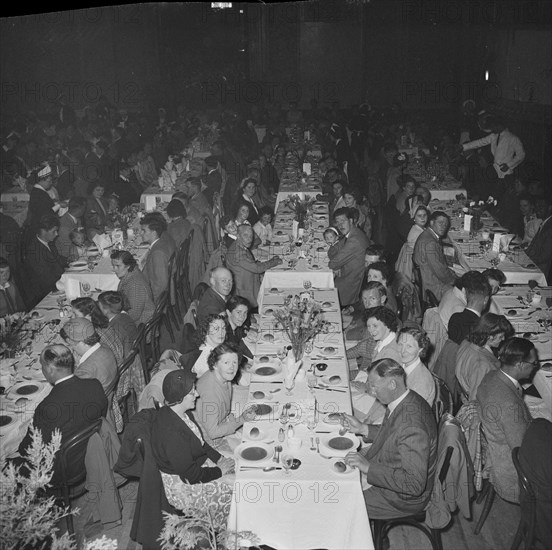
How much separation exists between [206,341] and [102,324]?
85cm

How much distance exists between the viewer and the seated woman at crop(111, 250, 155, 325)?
5703 mm

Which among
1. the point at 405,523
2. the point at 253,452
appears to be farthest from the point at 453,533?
the point at 253,452

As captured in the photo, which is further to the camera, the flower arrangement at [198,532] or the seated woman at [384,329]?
the seated woman at [384,329]

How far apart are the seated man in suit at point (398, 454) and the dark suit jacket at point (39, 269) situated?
394 centimetres

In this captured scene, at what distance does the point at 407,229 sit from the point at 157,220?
2.63 m

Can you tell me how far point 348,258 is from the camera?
6465 mm

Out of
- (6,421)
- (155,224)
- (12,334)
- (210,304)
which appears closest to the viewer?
(6,421)

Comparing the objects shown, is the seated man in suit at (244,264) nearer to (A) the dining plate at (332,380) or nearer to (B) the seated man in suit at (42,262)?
(B) the seated man in suit at (42,262)

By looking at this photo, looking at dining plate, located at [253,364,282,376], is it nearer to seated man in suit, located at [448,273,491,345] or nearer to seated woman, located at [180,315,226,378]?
seated woman, located at [180,315,226,378]

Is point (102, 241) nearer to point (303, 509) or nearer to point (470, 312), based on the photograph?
point (470, 312)

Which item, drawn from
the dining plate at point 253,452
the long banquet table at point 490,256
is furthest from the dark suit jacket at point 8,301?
the long banquet table at point 490,256

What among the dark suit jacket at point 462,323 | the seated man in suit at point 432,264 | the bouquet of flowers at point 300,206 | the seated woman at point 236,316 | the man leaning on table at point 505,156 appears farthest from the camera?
the man leaning on table at point 505,156

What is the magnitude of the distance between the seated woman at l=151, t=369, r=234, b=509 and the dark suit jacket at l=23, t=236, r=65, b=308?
3.33m

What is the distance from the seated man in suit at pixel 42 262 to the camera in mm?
6332
